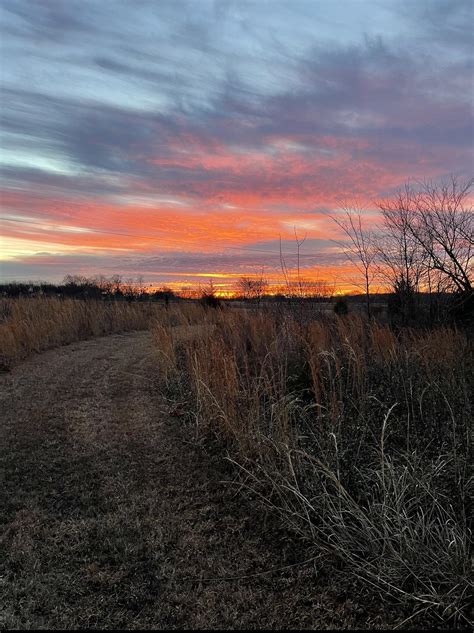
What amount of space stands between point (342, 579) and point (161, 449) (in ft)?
8.14

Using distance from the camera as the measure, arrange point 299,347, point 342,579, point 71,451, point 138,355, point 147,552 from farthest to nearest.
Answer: point 138,355 < point 299,347 < point 71,451 < point 147,552 < point 342,579

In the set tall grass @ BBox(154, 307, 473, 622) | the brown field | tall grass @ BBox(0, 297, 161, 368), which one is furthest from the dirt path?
tall grass @ BBox(0, 297, 161, 368)

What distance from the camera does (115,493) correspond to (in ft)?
11.6

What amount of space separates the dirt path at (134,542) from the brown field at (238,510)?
10 millimetres

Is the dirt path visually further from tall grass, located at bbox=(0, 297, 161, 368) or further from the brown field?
tall grass, located at bbox=(0, 297, 161, 368)

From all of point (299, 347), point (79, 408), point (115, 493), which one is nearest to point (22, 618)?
point (115, 493)

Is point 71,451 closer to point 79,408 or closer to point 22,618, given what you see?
point 79,408

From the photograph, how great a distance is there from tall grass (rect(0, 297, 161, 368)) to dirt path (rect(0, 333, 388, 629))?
16.4 ft

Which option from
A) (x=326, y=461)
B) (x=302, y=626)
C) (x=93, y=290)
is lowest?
(x=302, y=626)

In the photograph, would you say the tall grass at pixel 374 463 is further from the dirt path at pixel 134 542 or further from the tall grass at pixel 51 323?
the tall grass at pixel 51 323

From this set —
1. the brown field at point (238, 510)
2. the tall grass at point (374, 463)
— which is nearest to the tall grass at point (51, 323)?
the brown field at point (238, 510)

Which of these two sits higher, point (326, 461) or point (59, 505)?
point (326, 461)

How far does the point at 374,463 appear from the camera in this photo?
3.46 metres

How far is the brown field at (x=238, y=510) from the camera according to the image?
2.26m
